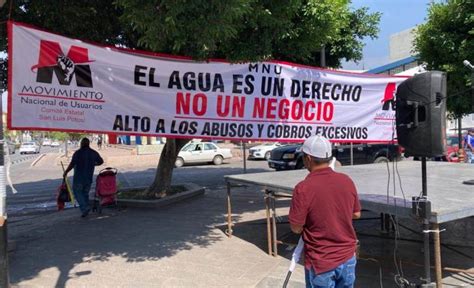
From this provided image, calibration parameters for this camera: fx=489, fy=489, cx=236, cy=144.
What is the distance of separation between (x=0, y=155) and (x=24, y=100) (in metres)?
1.40

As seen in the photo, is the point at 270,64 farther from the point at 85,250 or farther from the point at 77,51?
the point at 85,250

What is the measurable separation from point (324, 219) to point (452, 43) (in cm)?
955

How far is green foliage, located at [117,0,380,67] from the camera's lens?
482cm

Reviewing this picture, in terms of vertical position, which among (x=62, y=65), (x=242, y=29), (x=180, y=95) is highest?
(x=242, y=29)

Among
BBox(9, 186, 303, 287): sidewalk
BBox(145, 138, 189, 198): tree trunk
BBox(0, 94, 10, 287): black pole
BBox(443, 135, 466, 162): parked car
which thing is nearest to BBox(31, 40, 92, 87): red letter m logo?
BBox(0, 94, 10, 287): black pole

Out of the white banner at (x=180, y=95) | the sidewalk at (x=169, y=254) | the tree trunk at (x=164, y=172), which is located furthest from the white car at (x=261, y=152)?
the white banner at (x=180, y=95)

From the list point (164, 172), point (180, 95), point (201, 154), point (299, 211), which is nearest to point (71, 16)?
point (180, 95)

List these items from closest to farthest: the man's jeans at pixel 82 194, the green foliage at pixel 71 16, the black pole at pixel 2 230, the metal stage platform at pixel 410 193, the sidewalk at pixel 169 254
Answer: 1. the metal stage platform at pixel 410 193
2. the black pole at pixel 2 230
3. the sidewalk at pixel 169 254
4. the green foliage at pixel 71 16
5. the man's jeans at pixel 82 194

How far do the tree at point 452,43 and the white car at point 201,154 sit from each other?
57.1 feet

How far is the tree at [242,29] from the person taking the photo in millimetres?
4828

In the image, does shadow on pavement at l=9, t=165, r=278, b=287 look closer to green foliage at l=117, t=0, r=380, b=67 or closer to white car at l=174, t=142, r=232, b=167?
green foliage at l=117, t=0, r=380, b=67

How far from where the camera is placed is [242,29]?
6789 mm

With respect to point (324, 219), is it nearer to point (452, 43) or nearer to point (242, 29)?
point (242, 29)

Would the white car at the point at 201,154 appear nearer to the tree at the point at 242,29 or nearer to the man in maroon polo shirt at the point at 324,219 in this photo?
the tree at the point at 242,29
